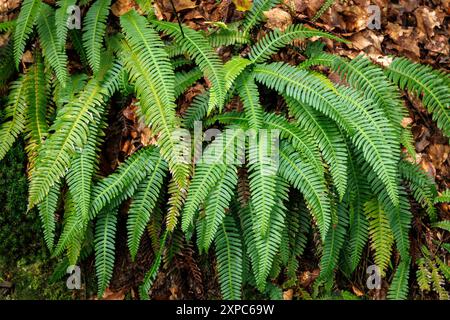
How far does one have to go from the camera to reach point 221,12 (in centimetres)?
331

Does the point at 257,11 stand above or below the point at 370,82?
above

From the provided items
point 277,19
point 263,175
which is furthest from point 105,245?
point 277,19

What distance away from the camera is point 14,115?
3.03 meters

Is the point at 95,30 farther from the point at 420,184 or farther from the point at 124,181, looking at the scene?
the point at 420,184

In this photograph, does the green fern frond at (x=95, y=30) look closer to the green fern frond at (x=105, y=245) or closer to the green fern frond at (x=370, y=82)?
the green fern frond at (x=105, y=245)

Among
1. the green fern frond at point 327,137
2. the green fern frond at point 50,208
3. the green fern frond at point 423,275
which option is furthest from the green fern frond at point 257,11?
the green fern frond at point 423,275

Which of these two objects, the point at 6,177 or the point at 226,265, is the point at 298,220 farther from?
the point at 6,177

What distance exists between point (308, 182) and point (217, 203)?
529mm

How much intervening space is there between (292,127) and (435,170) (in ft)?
3.88

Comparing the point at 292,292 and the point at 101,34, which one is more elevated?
the point at 101,34

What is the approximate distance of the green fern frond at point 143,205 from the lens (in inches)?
114

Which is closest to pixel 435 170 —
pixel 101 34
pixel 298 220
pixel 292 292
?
pixel 298 220

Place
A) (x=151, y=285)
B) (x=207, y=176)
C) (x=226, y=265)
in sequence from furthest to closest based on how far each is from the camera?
(x=151, y=285) → (x=226, y=265) → (x=207, y=176)

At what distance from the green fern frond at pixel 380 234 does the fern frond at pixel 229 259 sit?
0.85 m
